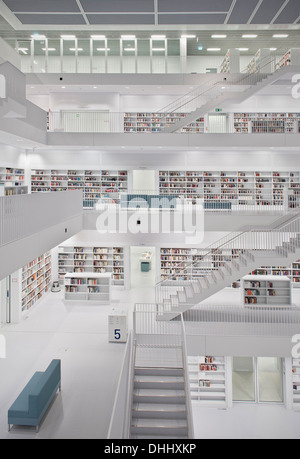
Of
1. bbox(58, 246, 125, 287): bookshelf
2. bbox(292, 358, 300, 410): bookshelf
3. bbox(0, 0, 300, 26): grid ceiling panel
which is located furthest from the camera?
bbox(58, 246, 125, 287): bookshelf

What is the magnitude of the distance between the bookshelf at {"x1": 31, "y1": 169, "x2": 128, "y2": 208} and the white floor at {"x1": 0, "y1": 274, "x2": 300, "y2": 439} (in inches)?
183

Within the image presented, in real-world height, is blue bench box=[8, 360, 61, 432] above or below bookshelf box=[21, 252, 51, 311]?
below

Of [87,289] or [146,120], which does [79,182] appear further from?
[87,289]

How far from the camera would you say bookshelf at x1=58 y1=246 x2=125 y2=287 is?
13.4 m

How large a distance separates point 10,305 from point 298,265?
31.8ft

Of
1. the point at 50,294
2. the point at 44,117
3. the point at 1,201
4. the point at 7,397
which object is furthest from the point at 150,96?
the point at 7,397

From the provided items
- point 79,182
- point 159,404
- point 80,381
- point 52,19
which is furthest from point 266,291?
point 52,19

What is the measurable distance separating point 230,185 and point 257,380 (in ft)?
24.5

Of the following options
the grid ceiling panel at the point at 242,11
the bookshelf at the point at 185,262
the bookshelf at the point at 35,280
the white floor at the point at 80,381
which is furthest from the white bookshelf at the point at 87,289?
the grid ceiling panel at the point at 242,11

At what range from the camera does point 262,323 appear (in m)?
9.06

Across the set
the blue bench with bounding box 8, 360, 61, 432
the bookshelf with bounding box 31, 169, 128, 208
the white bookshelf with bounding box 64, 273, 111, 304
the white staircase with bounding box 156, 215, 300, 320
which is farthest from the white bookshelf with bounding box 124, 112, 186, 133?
the blue bench with bounding box 8, 360, 61, 432

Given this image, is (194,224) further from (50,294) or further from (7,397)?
(7,397)

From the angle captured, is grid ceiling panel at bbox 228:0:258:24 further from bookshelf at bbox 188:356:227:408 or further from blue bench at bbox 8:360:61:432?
blue bench at bbox 8:360:61:432

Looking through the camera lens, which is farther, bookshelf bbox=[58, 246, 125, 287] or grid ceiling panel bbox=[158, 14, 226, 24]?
bookshelf bbox=[58, 246, 125, 287]
